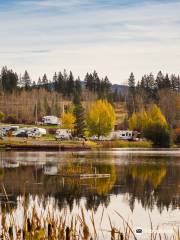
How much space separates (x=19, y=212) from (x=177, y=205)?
293 inches

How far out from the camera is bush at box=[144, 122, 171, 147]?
107 m

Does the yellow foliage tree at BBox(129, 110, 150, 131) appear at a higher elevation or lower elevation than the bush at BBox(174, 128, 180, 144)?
higher

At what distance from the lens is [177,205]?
2752 centimetres

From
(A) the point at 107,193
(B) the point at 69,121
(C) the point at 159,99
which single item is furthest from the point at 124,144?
(A) the point at 107,193

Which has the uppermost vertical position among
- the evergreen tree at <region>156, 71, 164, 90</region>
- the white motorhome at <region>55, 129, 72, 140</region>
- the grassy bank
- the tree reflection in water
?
the evergreen tree at <region>156, 71, 164, 90</region>

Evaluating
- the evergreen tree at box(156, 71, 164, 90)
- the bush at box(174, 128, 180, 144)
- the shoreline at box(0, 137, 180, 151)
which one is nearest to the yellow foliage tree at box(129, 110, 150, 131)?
the bush at box(174, 128, 180, 144)

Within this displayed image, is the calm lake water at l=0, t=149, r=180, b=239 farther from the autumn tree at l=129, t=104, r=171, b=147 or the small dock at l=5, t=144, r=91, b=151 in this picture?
the autumn tree at l=129, t=104, r=171, b=147

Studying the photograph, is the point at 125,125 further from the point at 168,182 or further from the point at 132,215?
the point at 132,215

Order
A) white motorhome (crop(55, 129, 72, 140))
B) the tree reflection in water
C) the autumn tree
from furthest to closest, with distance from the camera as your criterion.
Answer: white motorhome (crop(55, 129, 72, 140)), the autumn tree, the tree reflection in water

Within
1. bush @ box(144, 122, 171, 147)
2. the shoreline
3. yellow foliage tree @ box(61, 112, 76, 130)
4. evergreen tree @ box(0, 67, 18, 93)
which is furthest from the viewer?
evergreen tree @ box(0, 67, 18, 93)

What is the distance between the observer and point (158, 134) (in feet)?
356

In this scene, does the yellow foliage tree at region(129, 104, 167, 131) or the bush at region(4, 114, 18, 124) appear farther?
the bush at region(4, 114, 18, 124)

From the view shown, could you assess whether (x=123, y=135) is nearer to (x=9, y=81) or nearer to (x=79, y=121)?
(x=79, y=121)

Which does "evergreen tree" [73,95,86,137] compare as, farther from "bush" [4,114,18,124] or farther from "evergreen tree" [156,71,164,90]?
"evergreen tree" [156,71,164,90]
